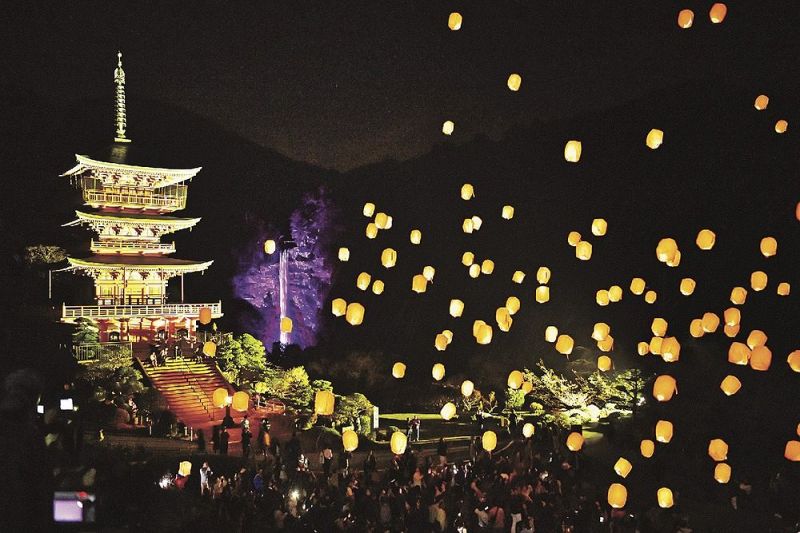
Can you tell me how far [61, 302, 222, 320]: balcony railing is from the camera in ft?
67.6

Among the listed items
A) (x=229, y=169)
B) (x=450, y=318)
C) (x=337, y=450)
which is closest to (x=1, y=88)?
(x=229, y=169)

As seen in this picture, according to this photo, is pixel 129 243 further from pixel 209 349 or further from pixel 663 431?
pixel 663 431

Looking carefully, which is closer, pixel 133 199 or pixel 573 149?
pixel 573 149

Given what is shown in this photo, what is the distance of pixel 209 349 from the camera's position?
760 inches

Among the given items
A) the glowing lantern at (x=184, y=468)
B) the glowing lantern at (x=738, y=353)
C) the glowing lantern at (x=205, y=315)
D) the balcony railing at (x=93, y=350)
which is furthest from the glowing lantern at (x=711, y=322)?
the balcony railing at (x=93, y=350)

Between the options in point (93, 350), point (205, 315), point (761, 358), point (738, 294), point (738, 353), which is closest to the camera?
point (761, 358)

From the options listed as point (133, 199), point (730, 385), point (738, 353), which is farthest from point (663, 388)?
point (133, 199)

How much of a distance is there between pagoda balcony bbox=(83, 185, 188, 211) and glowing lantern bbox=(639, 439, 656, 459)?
1768cm

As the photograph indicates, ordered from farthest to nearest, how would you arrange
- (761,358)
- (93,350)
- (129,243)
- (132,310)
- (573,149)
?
(129,243)
(132,310)
(93,350)
(761,358)
(573,149)

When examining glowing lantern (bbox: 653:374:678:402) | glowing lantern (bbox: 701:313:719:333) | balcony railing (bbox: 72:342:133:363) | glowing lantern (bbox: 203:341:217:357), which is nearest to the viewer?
glowing lantern (bbox: 653:374:678:402)

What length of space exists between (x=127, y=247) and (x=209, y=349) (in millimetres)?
6349

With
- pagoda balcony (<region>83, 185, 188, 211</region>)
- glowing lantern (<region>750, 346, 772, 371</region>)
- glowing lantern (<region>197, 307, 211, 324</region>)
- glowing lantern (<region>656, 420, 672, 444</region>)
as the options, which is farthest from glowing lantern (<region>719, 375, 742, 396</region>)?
pagoda balcony (<region>83, 185, 188, 211</region>)

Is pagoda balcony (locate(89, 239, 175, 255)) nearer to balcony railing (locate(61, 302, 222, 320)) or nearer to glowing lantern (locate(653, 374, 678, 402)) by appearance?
balcony railing (locate(61, 302, 222, 320))

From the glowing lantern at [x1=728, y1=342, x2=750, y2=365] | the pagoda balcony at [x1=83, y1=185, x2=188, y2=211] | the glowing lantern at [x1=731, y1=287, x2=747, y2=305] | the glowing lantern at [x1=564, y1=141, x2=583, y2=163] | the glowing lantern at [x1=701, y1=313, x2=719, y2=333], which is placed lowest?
the glowing lantern at [x1=728, y1=342, x2=750, y2=365]
